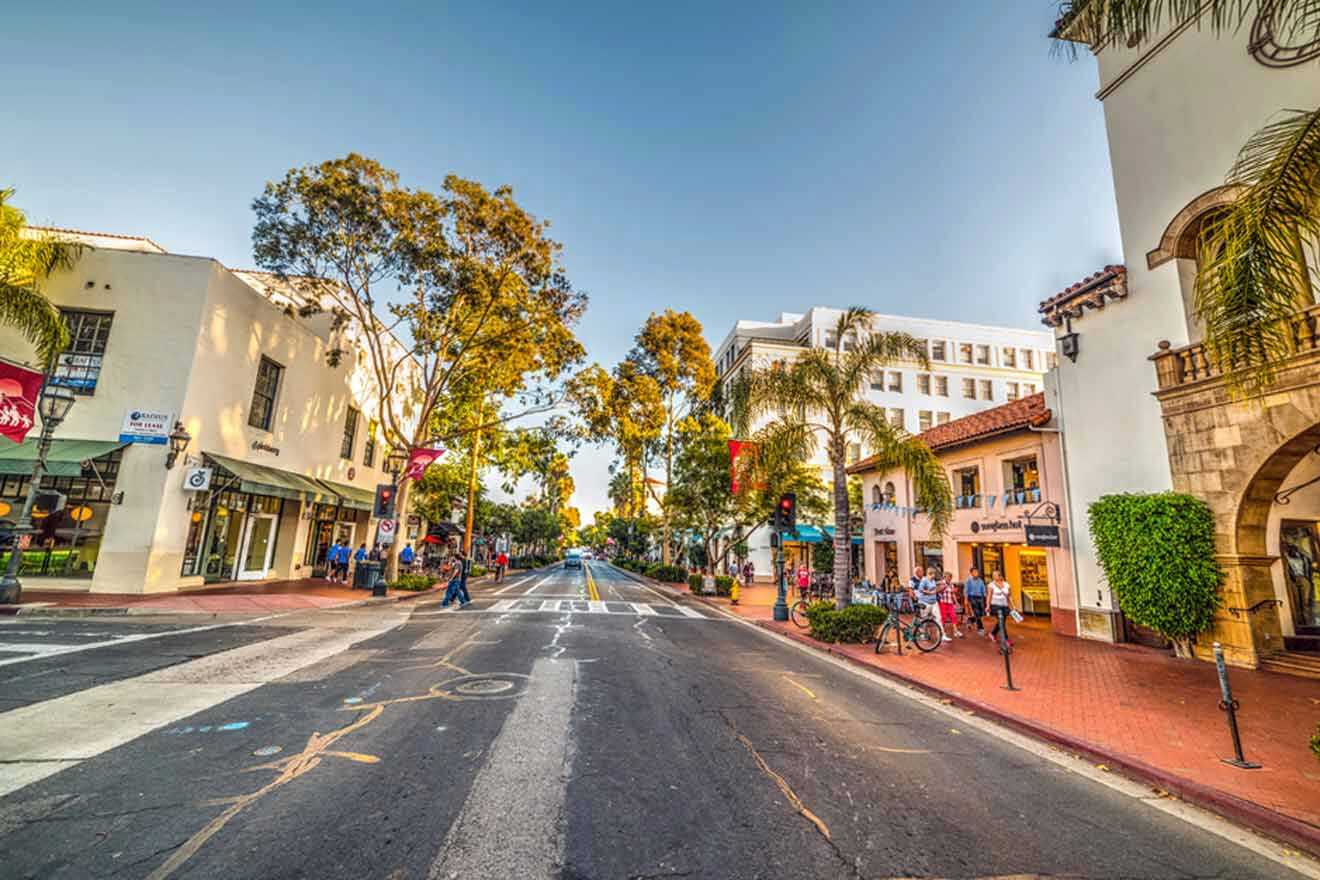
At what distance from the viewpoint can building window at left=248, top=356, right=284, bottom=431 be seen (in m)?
18.8

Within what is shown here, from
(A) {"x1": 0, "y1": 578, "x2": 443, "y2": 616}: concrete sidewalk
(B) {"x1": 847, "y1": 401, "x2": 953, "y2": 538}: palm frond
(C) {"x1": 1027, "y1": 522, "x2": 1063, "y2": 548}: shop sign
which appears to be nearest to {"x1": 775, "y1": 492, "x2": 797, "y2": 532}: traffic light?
(B) {"x1": 847, "y1": 401, "x2": 953, "y2": 538}: palm frond

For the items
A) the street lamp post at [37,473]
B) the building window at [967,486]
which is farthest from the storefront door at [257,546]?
the building window at [967,486]

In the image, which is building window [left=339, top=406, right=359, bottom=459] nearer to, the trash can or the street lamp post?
the trash can

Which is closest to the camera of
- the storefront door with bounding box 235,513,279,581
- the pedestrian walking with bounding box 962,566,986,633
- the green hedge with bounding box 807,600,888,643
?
the green hedge with bounding box 807,600,888,643

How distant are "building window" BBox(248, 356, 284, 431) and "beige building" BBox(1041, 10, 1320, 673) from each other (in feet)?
83.1

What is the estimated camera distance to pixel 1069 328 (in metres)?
15.3

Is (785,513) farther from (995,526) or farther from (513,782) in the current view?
(513,782)

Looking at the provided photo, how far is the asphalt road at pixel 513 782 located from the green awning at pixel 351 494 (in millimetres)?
14960

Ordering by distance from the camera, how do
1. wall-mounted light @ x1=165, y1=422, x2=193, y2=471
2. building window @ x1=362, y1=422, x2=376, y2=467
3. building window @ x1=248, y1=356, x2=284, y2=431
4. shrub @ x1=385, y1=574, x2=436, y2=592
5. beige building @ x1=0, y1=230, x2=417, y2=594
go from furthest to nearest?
building window @ x1=362, y1=422, x2=376, y2=467, shrub @ x1=385, y1=574, x2=436, y2=592, building window @ x1=248, y1=356, x2=284, y2=431, wall-mounted light @ x1=165, y1=422, x2=193, y2=471, beige building @ x1=0, y1=230, x2=417, y2=594

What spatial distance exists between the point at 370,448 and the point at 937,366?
40344mm

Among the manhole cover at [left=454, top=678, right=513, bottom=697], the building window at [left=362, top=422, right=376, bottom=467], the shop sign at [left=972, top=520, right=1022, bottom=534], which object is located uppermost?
the building window at [left=362, top=422, right=376, bottom=467]

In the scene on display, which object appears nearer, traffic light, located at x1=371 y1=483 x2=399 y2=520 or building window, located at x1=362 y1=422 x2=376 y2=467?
traffic light, located at x1=371 y1=483 x2=399 y2=520

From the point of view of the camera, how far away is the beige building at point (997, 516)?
50.5ft

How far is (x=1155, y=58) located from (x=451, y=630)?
73.5 feet
